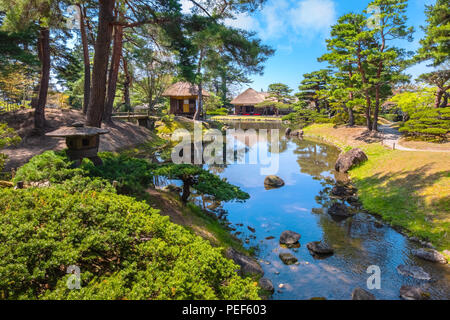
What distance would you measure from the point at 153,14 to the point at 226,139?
1804 cm

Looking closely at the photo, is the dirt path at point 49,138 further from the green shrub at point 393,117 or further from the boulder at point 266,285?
the green shrub at point 393,117

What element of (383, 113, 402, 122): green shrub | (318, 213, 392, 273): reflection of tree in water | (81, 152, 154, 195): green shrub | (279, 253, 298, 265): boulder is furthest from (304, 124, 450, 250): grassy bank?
(383, 113, 402, 122): green shrub

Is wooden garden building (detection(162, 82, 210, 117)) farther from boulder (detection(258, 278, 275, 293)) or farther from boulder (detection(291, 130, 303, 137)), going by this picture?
boulder (detection(258, 278, 275, 293))

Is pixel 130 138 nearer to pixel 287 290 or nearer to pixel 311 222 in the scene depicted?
pixel 311 222

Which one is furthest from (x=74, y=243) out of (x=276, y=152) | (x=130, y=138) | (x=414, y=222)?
(x=276, y=152)

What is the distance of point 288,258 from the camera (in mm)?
6426

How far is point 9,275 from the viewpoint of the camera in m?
2.64

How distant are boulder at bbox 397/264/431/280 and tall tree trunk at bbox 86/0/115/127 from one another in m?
10.3

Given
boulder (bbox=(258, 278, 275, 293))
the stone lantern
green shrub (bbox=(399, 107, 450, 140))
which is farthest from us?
green shrub (bbox=(399, 107, 450, 140))

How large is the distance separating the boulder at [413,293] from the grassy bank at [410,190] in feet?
7.65

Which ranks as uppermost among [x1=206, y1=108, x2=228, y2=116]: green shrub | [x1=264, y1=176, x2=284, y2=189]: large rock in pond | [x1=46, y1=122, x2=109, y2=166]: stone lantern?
[x1=206, y1=108, x2=228, y2=116]: green shrub

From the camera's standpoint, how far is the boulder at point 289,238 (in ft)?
23.6

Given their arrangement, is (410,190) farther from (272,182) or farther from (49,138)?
(49,138)

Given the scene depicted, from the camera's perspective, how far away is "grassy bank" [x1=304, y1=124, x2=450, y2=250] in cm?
764
